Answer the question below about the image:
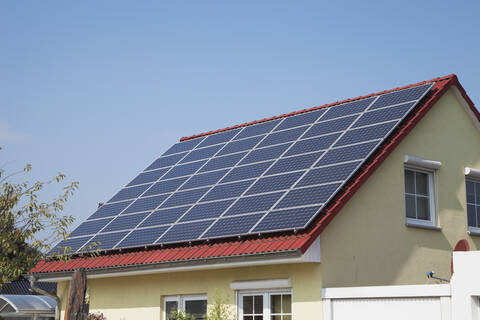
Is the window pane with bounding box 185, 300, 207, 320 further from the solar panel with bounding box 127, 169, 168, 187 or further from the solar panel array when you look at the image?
the solar panel with bounding box 127, 169, 168, 187

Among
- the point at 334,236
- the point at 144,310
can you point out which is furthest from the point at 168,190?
the point at 334,236

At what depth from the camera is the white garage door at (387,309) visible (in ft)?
37.9

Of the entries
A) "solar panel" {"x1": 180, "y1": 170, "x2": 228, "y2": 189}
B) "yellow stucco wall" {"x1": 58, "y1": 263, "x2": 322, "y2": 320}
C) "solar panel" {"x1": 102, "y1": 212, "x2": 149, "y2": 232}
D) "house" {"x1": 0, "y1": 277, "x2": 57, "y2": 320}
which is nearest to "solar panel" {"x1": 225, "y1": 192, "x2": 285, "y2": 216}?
"yellow stucco wall" {"x1": 58, "y1": 263, "x2": 322, "y2": 320}

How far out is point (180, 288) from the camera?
15586 mm

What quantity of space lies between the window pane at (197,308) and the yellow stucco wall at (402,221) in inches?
A: 128

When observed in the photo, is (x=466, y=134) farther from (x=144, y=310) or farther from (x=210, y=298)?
(x=144, y=310)

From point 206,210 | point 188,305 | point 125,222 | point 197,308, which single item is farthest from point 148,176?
point 197,308

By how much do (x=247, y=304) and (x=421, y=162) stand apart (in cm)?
491

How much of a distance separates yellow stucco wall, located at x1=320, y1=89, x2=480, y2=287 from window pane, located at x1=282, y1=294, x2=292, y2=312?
93cm

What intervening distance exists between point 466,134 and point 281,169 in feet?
16.3

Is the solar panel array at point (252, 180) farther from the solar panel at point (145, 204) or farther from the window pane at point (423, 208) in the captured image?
the window pane at point (423, 208)

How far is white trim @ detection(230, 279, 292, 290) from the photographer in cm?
1346

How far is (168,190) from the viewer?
18.2 metres

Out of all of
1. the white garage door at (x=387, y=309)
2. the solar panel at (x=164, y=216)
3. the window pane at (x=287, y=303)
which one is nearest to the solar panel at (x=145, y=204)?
the solar panel at (x=164, y=216)
